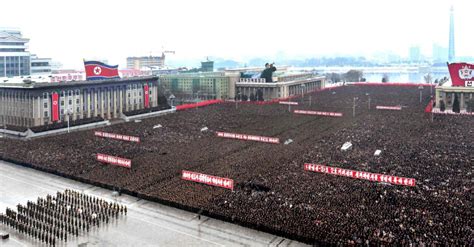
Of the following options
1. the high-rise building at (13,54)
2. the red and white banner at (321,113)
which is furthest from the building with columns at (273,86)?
the high-rise building at (13,54)

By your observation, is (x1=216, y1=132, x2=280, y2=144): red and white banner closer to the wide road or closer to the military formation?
the wide road

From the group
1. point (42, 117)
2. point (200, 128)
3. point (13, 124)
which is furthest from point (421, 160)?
point (13, 124)

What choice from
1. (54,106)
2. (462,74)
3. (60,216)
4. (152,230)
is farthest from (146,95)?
(152,230)

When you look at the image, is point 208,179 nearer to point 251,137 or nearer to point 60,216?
point 60,216

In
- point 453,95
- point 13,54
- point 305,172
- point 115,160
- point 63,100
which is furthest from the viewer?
point 13,54

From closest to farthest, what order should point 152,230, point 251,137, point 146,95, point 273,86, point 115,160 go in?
point 152,230
point 115,160
point 251,137
point 146,95
point 273,86

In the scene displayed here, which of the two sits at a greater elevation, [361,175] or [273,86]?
[273,86]

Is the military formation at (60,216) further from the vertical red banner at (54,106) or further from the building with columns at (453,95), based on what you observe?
the building with columns at (453,95)
